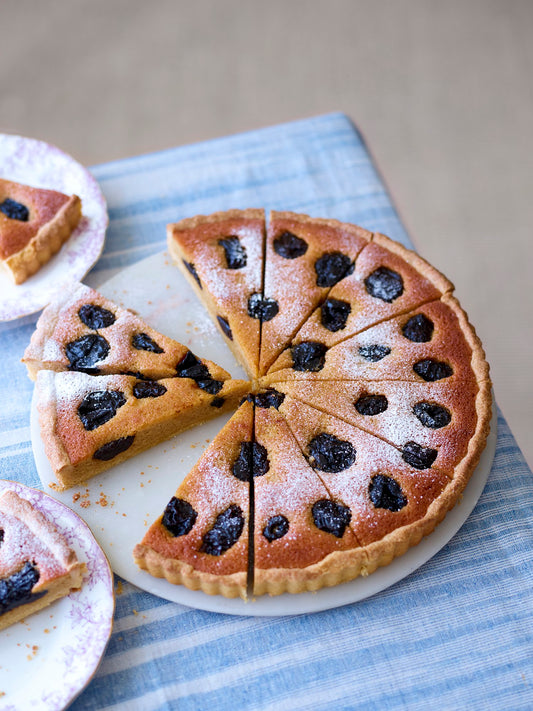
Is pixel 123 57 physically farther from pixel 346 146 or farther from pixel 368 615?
pixel 368 615

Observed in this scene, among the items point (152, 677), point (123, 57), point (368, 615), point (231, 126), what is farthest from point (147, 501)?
point (123, 57)

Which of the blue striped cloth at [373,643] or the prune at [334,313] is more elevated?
the prune at [334,313]

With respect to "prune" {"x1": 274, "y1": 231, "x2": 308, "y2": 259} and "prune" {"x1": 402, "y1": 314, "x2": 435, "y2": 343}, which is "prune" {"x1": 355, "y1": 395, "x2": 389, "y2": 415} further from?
"prune" {"x1": 274, "y1": 231, "x2": 308, "y2": 259}

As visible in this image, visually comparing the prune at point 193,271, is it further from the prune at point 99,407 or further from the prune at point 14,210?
the prune at point 14,210

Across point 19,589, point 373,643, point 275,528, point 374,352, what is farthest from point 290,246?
point 19,589

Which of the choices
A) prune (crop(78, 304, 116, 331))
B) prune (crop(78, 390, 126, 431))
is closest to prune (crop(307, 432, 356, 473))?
prune (crop(78, 390, 126, 431))

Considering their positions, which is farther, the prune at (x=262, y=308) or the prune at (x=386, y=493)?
the prune at (x=262, y=308)

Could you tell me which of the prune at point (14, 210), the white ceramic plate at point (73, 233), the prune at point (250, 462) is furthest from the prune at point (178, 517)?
the prune at point (14, 210)
